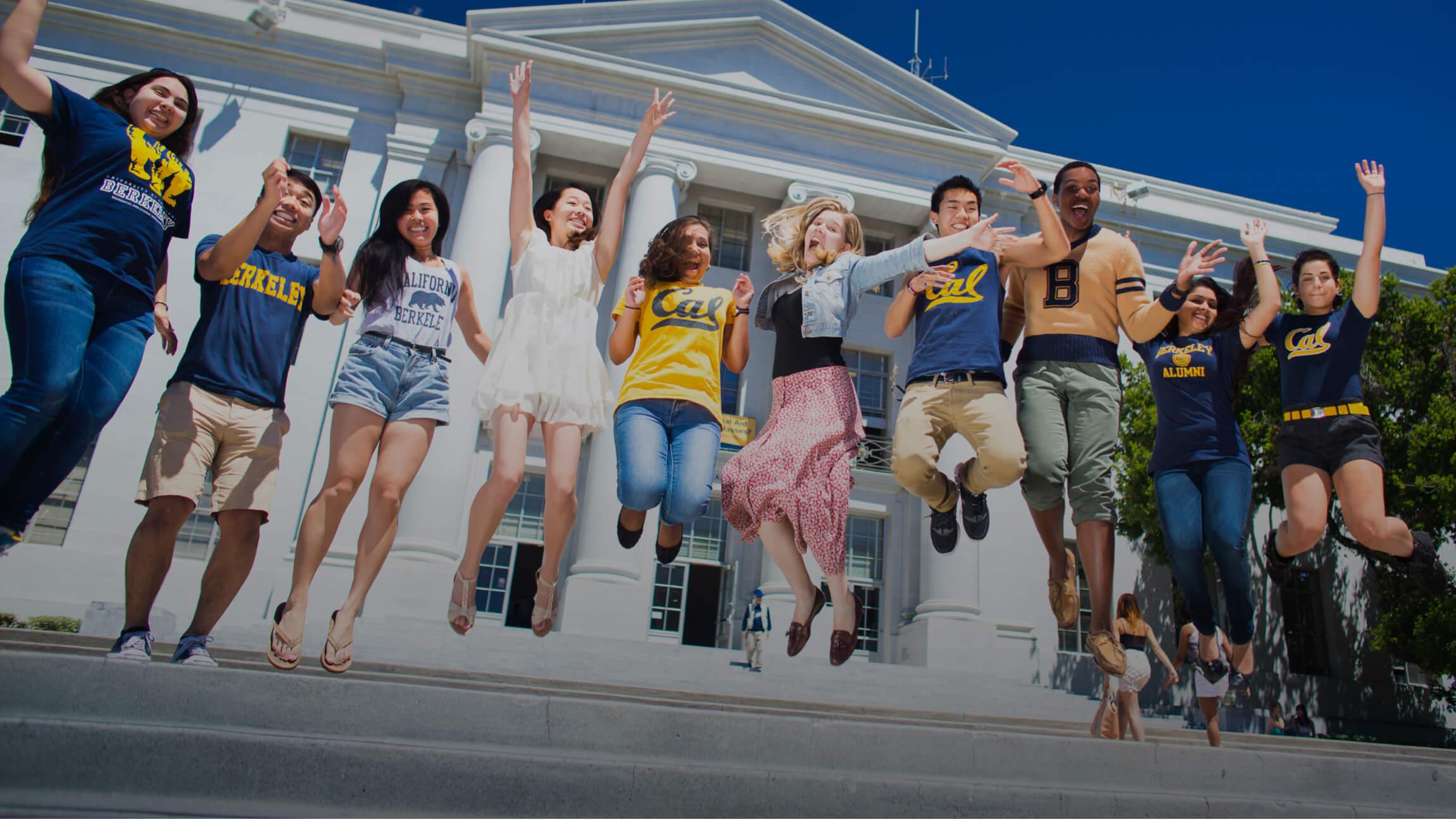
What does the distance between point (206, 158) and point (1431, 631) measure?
26.7 meters

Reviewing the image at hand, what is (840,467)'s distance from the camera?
5.37 metres

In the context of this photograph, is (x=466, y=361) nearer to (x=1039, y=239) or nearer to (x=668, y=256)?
(x=668, y=256)

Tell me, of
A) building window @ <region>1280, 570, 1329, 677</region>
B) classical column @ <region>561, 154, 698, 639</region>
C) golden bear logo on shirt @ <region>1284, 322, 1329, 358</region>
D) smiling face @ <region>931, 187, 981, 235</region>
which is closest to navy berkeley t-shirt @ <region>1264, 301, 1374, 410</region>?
golden bear logo on shirt @ <region>1284, 322, 1329, 358</region>

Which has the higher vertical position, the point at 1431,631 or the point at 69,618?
the point at 1431,631

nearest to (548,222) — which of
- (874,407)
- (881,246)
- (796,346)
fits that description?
(796,346)

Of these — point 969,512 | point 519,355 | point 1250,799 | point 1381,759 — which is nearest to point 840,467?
point 969,512

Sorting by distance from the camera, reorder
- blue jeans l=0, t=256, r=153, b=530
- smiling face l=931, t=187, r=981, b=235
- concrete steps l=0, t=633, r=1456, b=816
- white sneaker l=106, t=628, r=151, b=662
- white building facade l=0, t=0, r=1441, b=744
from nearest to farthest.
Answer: concrete steps l=0, t=633, r=1456, b=816
blue jeans l=0, t=256, r=153, b=530
white sneaker l=106, t=628, r=151, b=662
smiling face l=931, t=187, r=981, b=235
white building facade l=0, t=0, r=1441, b=744

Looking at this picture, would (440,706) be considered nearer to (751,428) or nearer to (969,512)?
(969,512)

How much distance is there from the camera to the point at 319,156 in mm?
20891

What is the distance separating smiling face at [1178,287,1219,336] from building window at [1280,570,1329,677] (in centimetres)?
2064

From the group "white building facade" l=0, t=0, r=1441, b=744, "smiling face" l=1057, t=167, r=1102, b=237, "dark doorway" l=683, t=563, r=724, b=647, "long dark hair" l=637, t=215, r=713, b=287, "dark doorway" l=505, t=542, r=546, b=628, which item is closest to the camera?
"long dark hair" l=637, t=215, r=713, b=287

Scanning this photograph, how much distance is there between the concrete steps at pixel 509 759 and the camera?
305 centimetres

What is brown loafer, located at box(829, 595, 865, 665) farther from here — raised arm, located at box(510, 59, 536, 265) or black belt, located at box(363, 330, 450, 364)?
raised arm, located at box(510, 59, 536, 265)

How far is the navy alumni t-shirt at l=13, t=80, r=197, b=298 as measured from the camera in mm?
4301
